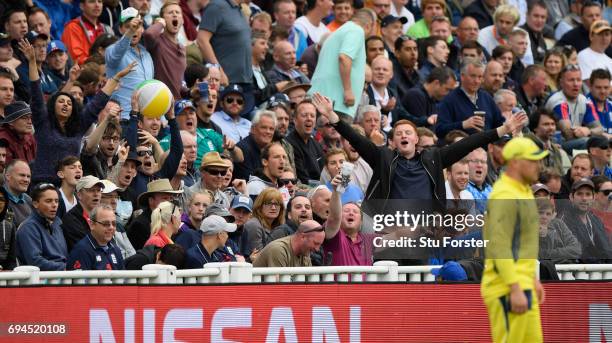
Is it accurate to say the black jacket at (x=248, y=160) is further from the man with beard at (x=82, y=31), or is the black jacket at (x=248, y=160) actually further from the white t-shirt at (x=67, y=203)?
the white t-shirt at (x=67, y=203)

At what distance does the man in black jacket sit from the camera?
46.2ft

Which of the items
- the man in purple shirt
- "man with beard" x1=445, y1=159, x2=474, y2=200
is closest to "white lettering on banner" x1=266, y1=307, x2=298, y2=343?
the man in purple shirt

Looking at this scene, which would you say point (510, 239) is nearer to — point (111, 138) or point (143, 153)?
point (143, 153)

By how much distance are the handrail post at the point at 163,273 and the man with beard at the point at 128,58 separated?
156 inches

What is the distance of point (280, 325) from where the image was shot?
12438 mm

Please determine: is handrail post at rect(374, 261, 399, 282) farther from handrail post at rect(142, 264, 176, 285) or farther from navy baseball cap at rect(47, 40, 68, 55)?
navy baseball cap at rect(47, 40, 68, 55)

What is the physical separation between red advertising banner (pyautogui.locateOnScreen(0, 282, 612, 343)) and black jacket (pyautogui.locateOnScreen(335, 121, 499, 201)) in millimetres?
1578

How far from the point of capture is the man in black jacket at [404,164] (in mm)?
14078

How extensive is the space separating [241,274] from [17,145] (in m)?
3.72

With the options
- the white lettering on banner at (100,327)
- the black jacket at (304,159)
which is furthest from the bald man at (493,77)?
the white lettering on banner at (100,327)

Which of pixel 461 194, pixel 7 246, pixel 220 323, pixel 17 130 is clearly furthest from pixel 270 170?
pixel 220 323

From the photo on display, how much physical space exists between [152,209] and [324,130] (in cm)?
418

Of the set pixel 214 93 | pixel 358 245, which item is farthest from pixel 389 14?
pixel 358 245

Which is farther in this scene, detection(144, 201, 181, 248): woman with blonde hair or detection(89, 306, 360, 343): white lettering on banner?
detection(144, 201, 181, 248): woman with blonde hair
